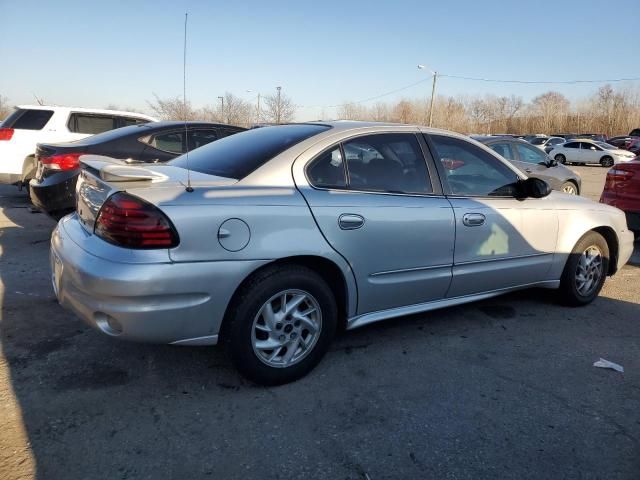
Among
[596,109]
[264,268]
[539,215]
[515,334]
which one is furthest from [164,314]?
[596,109]

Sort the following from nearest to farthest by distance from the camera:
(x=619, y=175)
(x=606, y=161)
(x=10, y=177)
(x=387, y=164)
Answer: (x=387, y=164), (x=619, y=175), (x=10, y=177), (x=606, y=161)

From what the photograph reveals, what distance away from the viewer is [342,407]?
270cm

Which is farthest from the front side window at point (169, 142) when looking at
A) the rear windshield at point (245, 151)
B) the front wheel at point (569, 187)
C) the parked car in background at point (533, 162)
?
the front wheel at point (569, 187)

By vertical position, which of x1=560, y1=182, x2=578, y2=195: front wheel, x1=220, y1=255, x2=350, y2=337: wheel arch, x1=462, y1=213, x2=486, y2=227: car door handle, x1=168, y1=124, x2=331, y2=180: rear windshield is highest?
x1=168, y1=124, x2=331, y2=180: rear windshield

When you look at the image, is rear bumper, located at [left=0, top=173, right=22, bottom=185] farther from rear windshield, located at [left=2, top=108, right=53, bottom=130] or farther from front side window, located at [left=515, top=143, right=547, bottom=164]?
front side window, located at [left=515, top=143, right=547, bottom=164]

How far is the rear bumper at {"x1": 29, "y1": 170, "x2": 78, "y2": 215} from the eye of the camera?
530cm

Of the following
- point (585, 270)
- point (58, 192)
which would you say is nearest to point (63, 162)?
point (58, 192)

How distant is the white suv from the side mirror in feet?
24.0

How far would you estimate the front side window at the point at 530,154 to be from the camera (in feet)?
31.7

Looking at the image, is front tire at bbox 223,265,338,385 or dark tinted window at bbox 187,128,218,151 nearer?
front tire at bbox 223,265,338,385

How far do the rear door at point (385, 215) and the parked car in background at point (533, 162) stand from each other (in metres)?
6.21

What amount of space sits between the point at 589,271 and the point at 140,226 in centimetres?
394

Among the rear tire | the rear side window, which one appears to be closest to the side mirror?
the rear side window

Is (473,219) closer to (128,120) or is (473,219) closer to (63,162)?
(63,162)
